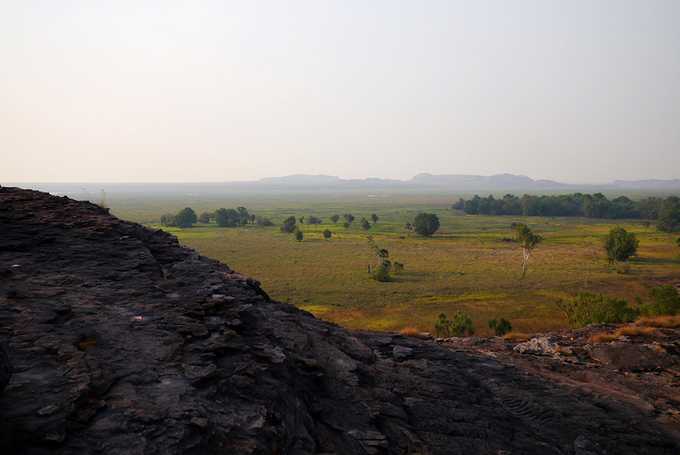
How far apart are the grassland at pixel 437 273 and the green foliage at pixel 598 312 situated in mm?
5954

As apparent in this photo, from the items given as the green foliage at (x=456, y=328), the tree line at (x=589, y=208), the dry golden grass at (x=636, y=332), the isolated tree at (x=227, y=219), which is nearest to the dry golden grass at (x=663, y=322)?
the dry golden grass at (x=636, y=332)

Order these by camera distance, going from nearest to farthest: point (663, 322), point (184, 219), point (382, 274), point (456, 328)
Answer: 1. point (663, 322)
2. point (456, 328)
3. point (382, 274)
4. point (184, 219)

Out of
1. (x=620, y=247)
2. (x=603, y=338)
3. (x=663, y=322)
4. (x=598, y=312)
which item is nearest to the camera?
(x=603, y=338)

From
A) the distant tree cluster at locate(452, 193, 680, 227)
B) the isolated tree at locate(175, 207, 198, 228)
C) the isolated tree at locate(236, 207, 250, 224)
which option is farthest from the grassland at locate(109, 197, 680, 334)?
the distant tree cluster at locate(452, 193, 680, 227)

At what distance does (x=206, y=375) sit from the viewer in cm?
853

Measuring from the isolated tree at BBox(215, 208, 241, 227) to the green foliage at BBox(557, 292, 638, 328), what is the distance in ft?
422

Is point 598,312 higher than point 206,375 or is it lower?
lower

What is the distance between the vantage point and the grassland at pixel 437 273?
48.0m

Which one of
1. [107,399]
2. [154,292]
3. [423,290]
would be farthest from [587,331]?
[423,290]

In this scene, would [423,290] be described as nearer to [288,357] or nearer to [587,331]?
[587,331]

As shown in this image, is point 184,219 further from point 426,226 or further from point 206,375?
point 206,375

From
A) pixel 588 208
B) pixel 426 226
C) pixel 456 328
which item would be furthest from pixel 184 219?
pixel 588 208

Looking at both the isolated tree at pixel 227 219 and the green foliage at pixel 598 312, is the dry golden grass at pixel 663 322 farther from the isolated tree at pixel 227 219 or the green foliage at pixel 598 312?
the isolated tree at pixel 227 219

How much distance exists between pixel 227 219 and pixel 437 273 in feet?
324
